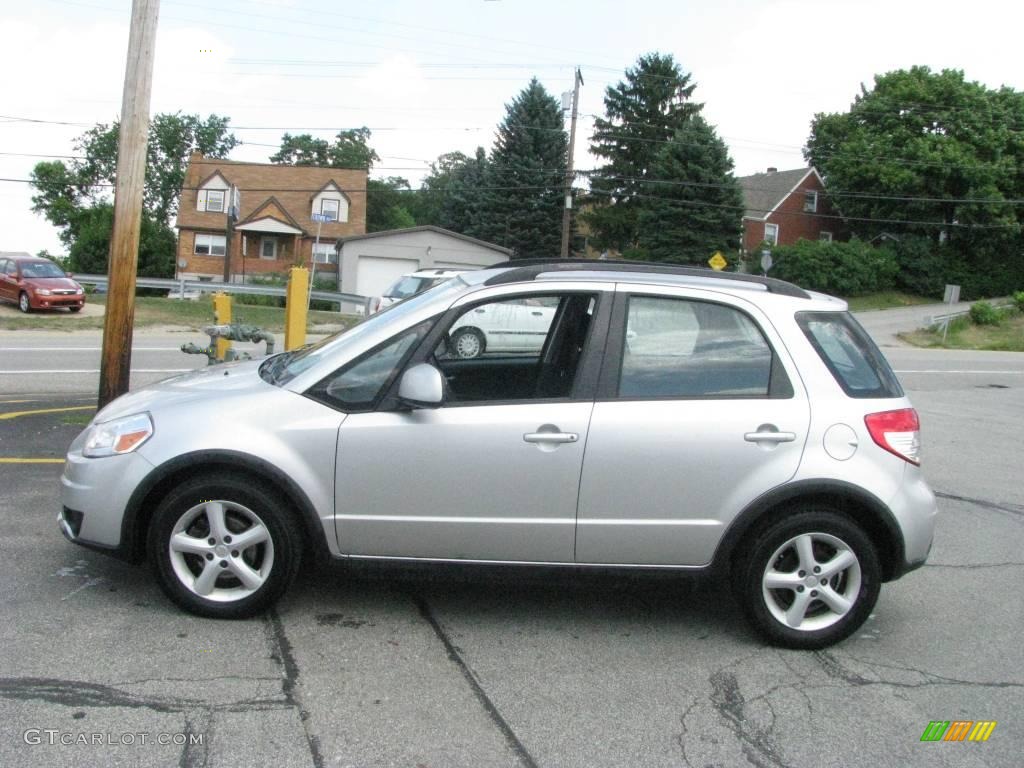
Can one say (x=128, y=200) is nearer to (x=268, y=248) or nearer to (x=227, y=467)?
(x=227, y=467)

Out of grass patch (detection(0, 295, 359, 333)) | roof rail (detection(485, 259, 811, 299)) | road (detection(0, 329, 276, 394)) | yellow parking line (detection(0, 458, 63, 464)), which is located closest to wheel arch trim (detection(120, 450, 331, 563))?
roof rail (detection(485, 259, 811, 299))

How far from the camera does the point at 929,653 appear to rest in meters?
4.55

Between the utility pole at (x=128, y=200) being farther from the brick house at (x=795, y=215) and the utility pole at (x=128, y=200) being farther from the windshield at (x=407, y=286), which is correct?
the brick house at (x=795, y=215)

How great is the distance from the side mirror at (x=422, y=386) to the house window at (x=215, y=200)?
183 ft

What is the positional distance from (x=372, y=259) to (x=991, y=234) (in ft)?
109

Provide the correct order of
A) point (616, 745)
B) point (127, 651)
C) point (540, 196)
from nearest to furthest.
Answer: point (616, 745)
point (127, 651)
point (540, 196)

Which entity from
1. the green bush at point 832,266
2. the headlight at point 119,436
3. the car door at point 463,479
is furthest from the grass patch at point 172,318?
the green bush at point 832,266

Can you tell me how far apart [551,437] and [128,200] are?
553 centimetres

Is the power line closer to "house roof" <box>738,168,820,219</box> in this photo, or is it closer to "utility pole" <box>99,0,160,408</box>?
"house roof" <box>738,168,820,219</box>

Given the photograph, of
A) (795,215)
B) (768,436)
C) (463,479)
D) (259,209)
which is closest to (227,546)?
(463,479)

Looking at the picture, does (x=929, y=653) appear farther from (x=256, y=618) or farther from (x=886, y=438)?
(x=256, y=618)

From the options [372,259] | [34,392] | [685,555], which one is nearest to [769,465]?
[685,555]

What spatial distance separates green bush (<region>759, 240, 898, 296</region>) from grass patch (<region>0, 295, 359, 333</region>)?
26351mm

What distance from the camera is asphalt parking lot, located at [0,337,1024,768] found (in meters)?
3.47
